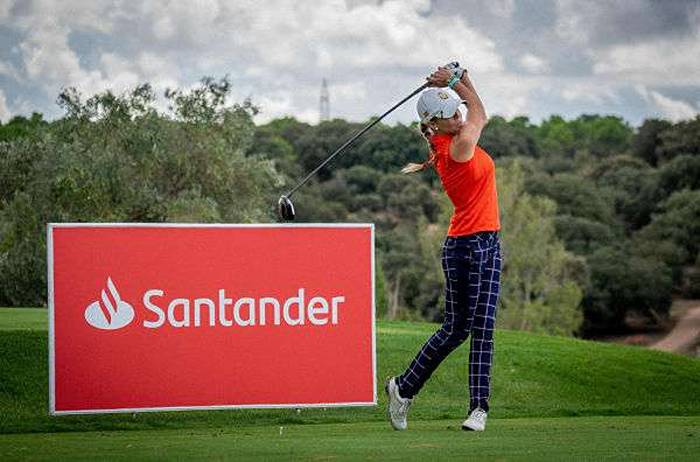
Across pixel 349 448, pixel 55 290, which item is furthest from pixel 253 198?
pixel 349 448

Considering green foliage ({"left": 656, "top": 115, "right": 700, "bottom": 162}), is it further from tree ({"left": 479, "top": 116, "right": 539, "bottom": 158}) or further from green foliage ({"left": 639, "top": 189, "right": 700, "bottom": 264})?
tree ({"left": 479, "top": 116, "right": 539, "bottom": 158})

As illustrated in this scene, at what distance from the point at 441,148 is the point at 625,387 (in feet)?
23.3

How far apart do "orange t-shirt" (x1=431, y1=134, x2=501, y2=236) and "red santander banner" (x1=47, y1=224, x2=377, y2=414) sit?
2491 millimetres

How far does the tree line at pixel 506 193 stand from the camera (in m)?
37.2

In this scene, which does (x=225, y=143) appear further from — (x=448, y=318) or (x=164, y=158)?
(x=448, y=318)

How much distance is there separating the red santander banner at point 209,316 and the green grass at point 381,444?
4.62 ft

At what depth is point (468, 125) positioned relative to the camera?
25.7ft

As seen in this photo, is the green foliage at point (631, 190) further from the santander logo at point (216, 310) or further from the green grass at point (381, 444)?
the green grass at point (381, 444)

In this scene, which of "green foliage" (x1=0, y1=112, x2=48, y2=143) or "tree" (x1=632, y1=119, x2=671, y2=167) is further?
"tree" (x1=632, y1=119, x2=671, y2=167)

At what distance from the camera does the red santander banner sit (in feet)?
32.9

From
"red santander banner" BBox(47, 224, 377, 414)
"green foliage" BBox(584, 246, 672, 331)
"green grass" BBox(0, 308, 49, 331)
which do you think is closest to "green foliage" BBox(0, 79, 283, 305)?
"green grass" BBox(0, 308, 49, 331)

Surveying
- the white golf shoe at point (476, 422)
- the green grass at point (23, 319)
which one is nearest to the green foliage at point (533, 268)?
the green grass at point (23, 319)

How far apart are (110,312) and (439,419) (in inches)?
113

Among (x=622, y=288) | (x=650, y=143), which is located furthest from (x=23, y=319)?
(x=650, y=143)
